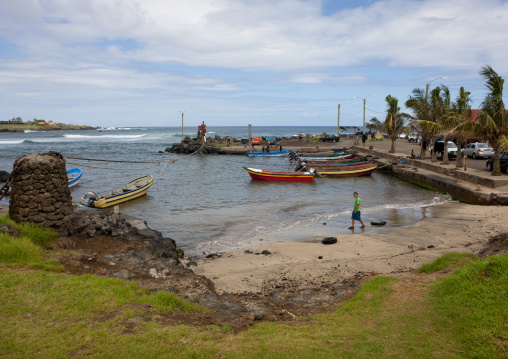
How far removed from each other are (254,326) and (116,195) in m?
19.3

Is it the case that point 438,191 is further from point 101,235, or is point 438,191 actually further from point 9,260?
point 9,260

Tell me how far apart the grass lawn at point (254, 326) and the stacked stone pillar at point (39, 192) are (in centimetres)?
282

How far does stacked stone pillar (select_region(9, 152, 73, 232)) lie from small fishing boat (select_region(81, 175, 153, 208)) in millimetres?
11617

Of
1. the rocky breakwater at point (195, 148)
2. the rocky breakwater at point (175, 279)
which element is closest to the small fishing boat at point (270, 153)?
the rocky breakwater at point (195, 148)

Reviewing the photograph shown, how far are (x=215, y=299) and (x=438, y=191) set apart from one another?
22266mm

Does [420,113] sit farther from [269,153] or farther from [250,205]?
[269,153]

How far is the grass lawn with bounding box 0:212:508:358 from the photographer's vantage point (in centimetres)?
533

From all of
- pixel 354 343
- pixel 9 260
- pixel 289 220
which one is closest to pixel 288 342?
pixel 354 343

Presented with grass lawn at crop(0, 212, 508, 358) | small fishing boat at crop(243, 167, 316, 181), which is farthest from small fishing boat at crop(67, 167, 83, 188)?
grass lawn at crop(0, 212, 508, 358)

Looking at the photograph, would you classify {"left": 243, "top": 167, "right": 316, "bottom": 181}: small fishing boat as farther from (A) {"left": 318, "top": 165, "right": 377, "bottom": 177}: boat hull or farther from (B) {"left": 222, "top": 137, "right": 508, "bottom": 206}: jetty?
(B) {"left": 222, "top": 137, "right": 508, "bottom": 206}: jetty

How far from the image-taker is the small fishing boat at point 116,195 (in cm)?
2223

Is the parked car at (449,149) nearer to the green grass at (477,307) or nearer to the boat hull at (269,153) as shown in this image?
the boat hull at (269,153)

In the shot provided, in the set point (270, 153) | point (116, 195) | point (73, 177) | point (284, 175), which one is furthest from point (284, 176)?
point (270, 153)

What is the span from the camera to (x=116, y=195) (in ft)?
78.2
